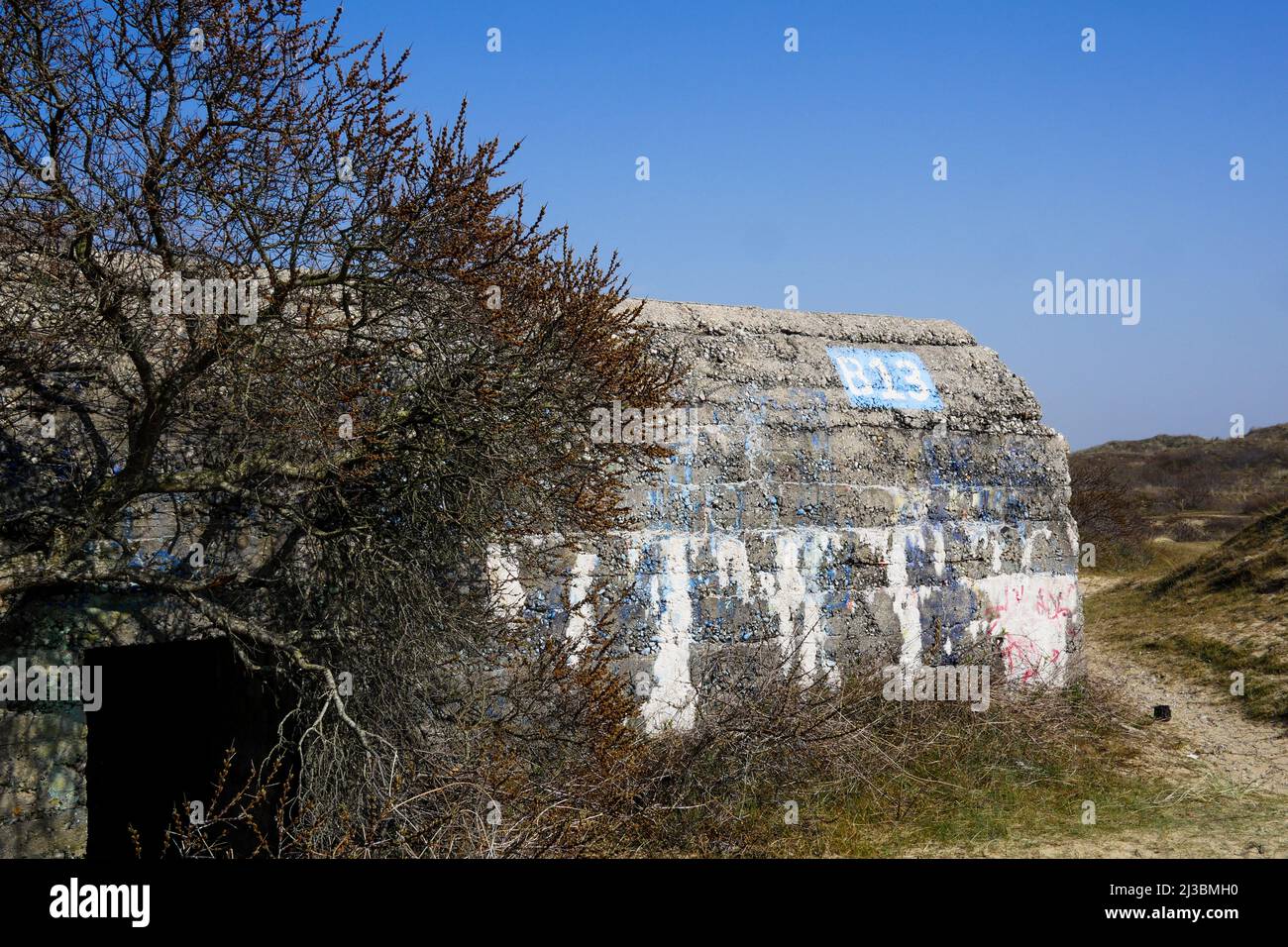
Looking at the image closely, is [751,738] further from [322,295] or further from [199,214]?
[199,214]

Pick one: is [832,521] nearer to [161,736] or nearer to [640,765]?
[640,765]

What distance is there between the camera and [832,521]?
7.46m

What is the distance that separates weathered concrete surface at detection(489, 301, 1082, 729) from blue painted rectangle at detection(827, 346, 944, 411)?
0.7 inches

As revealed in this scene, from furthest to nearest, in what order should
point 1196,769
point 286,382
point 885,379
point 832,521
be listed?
point 885,379, point 832,521, point 1196,769, point 286,382

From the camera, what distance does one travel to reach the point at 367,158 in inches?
192

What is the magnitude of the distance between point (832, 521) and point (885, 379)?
1384 mm

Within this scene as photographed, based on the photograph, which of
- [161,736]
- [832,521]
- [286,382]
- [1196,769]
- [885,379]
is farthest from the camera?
[161,736]

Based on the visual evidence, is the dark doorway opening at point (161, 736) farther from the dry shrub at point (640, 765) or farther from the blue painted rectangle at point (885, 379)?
the blue painted rectangle at point (885, 379)

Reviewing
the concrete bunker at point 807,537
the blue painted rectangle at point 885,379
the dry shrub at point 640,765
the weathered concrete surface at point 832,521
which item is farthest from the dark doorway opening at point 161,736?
the blue painted rectangle at point 885,379

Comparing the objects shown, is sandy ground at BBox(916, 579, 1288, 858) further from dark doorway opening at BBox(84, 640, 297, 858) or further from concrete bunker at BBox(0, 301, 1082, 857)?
dark doorway opening at BBox(84, 640, 297, 858)

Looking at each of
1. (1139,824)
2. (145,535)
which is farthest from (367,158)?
(1139,824)

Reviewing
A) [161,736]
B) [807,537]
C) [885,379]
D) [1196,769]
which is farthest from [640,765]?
[161,736]

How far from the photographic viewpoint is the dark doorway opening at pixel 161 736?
7012 mm

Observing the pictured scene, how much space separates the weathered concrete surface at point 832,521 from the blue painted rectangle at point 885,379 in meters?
0.02
